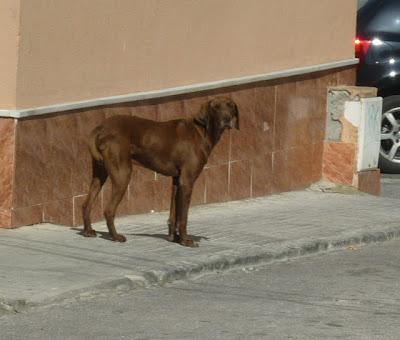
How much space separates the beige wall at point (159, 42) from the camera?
10.5 meters

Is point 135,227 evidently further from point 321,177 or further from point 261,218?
point 321,177

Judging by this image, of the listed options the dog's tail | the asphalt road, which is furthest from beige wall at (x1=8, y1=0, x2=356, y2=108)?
the asphalt road

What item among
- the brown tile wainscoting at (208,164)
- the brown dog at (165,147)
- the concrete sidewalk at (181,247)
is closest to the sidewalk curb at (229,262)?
the concrete sidewalk at (181,247)

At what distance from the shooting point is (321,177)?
45.8 ft

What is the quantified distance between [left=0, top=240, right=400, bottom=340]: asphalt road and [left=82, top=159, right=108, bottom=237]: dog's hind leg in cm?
124

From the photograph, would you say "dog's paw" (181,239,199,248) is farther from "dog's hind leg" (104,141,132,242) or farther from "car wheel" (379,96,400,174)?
"car wheel" (379,96,400,174)

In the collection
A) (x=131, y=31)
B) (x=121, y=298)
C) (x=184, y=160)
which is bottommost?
(x=121, y=298)

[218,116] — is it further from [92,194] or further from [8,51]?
[8,51]

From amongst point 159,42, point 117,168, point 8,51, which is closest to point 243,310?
point 117,168

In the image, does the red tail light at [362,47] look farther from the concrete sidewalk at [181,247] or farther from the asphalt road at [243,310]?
the asphalt road at [243,310]

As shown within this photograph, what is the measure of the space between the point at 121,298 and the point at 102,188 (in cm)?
259

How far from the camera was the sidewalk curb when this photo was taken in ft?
27.5

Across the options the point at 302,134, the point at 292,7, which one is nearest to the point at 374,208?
the point at 302,134

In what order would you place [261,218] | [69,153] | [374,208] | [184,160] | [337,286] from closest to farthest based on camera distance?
[337,286]
[184,160]
[69,153]
[261,218]
[374,208]
